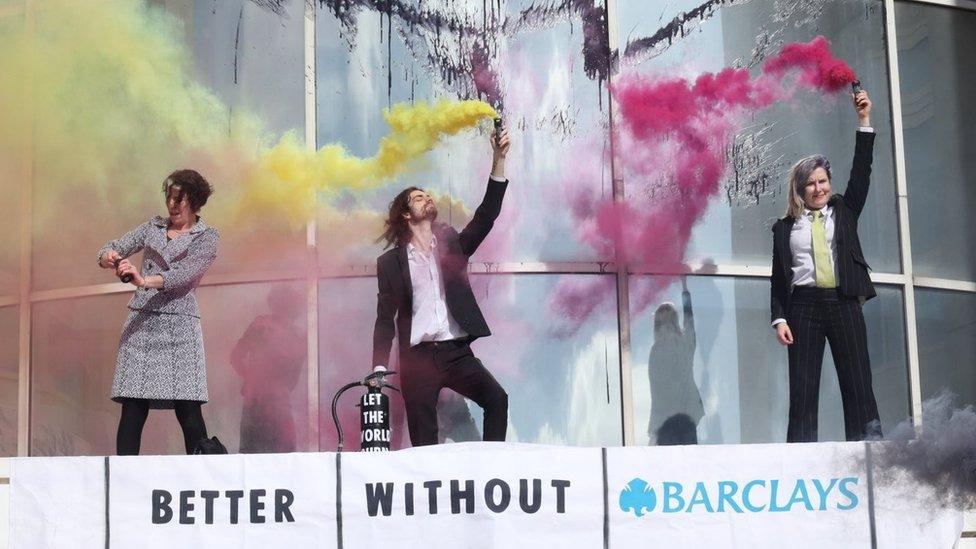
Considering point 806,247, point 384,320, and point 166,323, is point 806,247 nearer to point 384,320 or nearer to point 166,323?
point 384,320

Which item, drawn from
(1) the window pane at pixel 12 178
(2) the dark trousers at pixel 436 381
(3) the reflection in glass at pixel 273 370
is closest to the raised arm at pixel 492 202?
(2) the dark trousers at pixel 436 381

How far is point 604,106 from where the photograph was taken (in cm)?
752

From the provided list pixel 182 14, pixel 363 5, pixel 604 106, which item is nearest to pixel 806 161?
pixel 604 106

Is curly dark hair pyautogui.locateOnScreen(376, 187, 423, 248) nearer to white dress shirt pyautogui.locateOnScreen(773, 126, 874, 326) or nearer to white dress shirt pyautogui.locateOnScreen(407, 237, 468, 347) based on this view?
white dress shirt pyautogui.locateOnScreen(407, 237, 468, 347)

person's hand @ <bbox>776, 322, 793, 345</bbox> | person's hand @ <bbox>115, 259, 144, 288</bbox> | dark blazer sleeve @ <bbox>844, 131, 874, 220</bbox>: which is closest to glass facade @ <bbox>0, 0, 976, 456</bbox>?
dark blazer sleeve @ <bbox>844, 131, 874, 220</bbox>

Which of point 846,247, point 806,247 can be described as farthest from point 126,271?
point 846,247

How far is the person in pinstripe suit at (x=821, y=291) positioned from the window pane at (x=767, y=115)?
3.58 ft

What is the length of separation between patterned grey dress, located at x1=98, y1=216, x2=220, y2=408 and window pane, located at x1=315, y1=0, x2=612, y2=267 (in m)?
1.36

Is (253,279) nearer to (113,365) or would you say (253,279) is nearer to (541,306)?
(113,365)

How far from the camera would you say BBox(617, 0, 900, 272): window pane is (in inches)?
298

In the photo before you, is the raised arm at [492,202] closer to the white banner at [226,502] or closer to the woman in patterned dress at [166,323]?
the woman in patterned dress at [166,323]

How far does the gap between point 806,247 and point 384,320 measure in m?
1.96

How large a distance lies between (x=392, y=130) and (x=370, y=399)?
6.44ft

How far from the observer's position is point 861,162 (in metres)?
6.42
